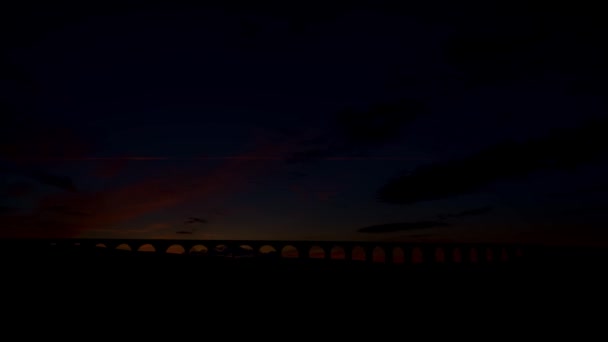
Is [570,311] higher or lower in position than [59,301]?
lower

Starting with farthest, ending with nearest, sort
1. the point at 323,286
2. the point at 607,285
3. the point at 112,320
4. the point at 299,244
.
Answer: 1. the point at 299,244
2. the point at 607,285
3. the point at 323,286
4. the point at 112,320

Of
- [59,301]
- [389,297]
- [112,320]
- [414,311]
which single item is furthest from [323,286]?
[59,301]

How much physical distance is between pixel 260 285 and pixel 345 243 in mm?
53447

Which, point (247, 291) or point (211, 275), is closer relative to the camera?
point (247, 291)

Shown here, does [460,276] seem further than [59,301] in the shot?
Yes

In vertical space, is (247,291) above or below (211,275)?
below

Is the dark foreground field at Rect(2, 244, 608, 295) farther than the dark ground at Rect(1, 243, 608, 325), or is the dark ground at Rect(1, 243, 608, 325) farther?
the dark foreground field at Rect(2, 244, 608, 295)

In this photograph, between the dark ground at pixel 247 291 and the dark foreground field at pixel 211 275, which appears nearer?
the dark ground at pixel 247 291

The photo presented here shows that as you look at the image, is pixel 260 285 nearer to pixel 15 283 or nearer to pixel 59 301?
pixel 59 301

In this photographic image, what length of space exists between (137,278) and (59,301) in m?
1.33

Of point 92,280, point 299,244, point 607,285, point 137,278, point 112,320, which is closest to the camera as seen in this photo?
point 112,320

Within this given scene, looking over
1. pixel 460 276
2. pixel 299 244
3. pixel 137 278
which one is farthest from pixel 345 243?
pixel 137 278

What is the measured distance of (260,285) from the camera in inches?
271

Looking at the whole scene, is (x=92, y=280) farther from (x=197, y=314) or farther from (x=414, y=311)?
(x=414, y=311)
